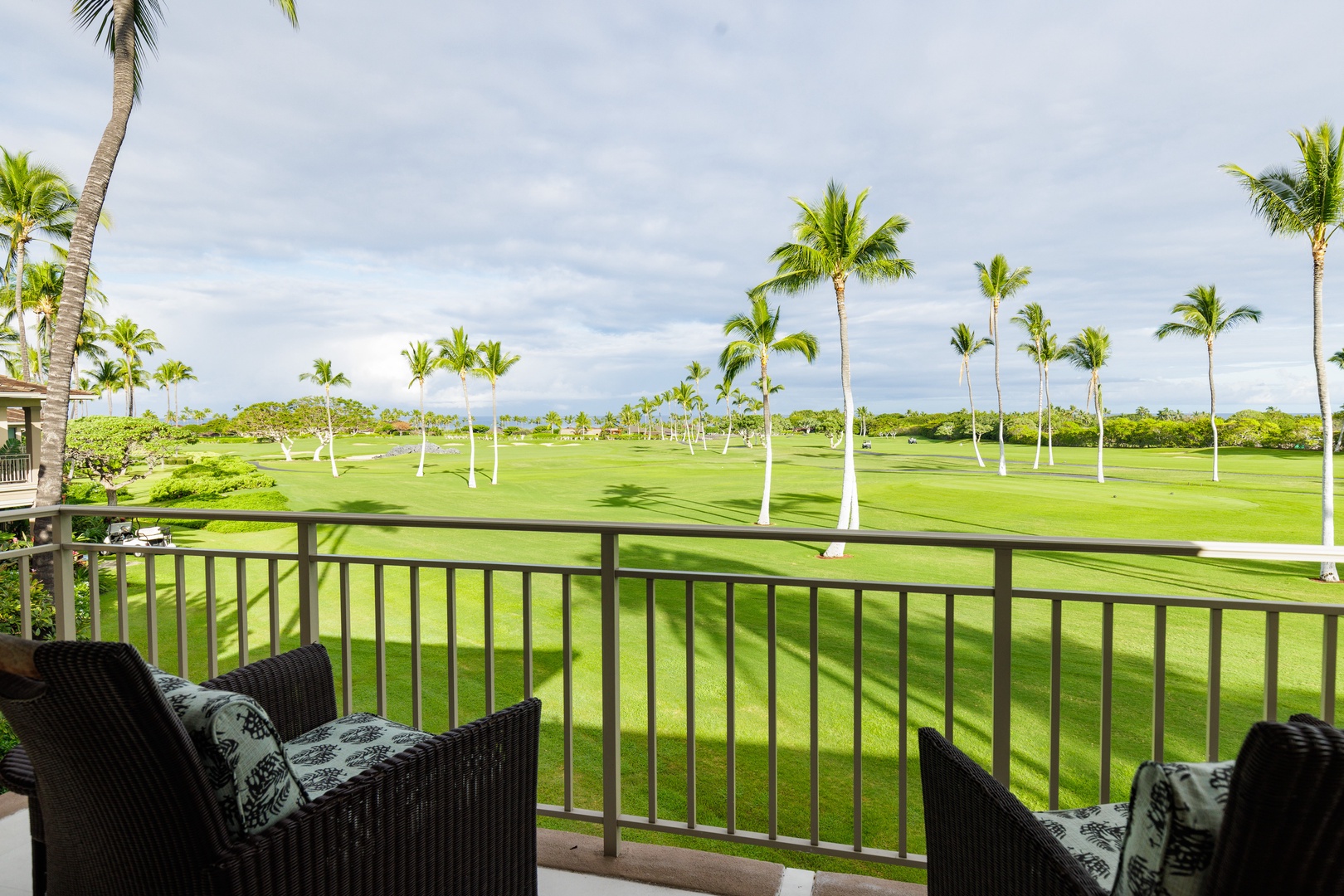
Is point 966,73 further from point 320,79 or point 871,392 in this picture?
point 871,392

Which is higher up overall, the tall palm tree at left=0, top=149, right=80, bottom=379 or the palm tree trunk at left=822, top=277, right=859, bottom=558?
the tall palm tree at left=0, top=149, right=80, bottom=379

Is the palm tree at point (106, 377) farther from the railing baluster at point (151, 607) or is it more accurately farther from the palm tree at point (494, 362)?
the railing baluster at point (151, 607)

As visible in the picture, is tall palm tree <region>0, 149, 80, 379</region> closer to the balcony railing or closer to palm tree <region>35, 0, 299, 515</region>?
→ the balcony railing

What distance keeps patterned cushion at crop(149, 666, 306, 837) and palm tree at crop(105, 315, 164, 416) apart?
4725cm

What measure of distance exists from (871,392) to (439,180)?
49923 mm

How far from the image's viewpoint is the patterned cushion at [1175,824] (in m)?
0.59

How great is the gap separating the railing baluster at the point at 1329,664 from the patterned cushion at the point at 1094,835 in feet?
2.05

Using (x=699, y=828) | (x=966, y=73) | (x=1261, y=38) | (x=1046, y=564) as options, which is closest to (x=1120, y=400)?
(x=1261, y=38)

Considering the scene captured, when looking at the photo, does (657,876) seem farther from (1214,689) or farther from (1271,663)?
(1271,663)

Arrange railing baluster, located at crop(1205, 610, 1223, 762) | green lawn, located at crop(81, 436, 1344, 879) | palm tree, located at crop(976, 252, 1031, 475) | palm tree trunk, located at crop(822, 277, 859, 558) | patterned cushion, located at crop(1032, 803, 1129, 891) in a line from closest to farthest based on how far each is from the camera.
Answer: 1. patterned cushion, located at crop(1032, 803, 1129, 891)
2. railing baluster, located at crop(1205, 610, 1223, 762)
3. green lawn, located at crop(81, 436, 1344, 879)
4. palm tree trunk, located at crop(822, 277, 859, 558)
5. palm tree, located at crop(976, 252, 1031, 475)

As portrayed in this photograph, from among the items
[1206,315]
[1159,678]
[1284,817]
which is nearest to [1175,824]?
[1284,817]

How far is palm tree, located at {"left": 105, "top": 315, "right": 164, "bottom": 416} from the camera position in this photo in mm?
37719

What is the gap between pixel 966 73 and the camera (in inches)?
864

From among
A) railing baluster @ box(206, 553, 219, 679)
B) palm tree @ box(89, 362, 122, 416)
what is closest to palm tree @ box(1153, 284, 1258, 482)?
railing baluster @ box(206, 553, 219, 679)
